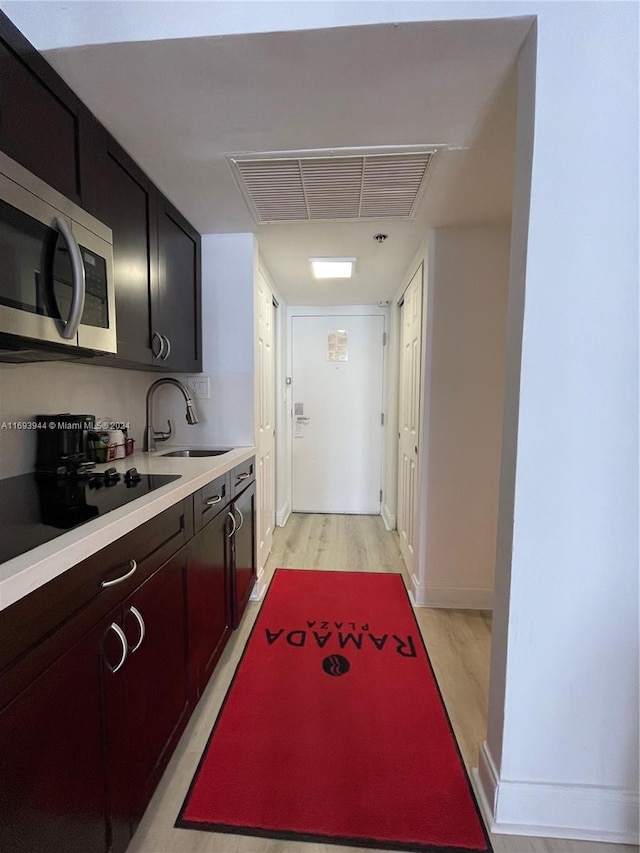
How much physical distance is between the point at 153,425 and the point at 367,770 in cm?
183

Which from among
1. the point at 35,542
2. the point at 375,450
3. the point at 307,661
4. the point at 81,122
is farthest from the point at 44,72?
the point at 375,450

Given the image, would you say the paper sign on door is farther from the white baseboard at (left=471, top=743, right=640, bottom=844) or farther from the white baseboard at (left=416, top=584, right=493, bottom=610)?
the white baseboard at (left=471, top=743, right=640, bottom=844)

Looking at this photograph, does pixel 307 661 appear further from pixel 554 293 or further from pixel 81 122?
pixel 81 122

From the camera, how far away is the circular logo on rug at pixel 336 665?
5.20 ft

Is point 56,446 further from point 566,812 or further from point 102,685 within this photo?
point 566,812

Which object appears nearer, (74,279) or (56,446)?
(74,279)

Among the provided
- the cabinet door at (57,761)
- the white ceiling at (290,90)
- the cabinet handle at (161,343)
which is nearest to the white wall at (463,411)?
the white ceiling at (290,90)

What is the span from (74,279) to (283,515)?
2.75 meters

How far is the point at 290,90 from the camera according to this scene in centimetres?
107

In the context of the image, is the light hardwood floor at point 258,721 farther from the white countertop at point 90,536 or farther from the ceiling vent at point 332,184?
the ceiling vent at point 332,184

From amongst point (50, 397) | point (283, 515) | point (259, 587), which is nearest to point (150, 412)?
point (50, 397)

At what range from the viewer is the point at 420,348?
2.16 m

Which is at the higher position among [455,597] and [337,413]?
[337,413]

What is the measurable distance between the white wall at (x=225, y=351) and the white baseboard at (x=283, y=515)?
138 centimetres
